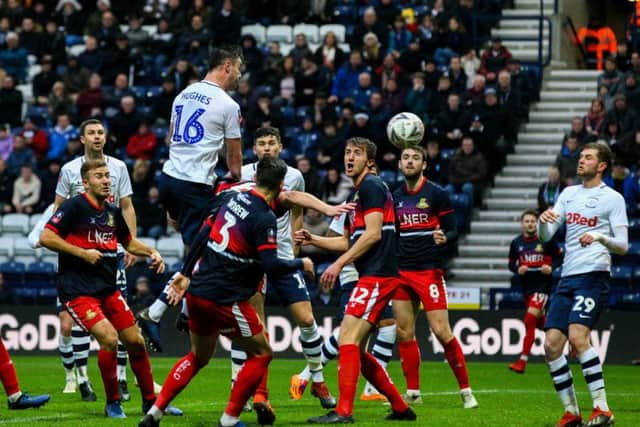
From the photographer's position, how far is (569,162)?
23.2 meters

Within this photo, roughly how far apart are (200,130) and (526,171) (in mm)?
15051

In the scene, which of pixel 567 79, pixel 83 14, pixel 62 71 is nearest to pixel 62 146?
pixel 62 71

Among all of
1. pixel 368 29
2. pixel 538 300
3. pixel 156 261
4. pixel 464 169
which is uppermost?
pixel 368 29

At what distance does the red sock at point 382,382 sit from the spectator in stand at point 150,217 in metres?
13.8

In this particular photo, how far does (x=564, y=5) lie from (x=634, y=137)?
7325mm

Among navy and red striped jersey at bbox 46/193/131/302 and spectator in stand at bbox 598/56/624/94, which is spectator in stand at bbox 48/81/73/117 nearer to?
spectator in stand at bbox 598/56/624/94

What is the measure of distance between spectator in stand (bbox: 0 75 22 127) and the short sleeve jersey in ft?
63.3

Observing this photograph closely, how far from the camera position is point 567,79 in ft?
93.2

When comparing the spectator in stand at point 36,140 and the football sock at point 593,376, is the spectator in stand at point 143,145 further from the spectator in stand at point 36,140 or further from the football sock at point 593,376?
the football sock at point 593,376

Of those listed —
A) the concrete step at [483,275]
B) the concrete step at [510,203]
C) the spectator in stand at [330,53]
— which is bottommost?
the concrete step at [483,275]

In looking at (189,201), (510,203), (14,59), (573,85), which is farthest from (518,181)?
(189,201)

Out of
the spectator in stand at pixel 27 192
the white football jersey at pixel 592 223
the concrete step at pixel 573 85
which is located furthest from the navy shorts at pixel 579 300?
the concrete step at pixel 573 85

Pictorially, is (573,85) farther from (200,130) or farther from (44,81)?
(200,130)

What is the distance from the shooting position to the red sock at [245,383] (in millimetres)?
10445
